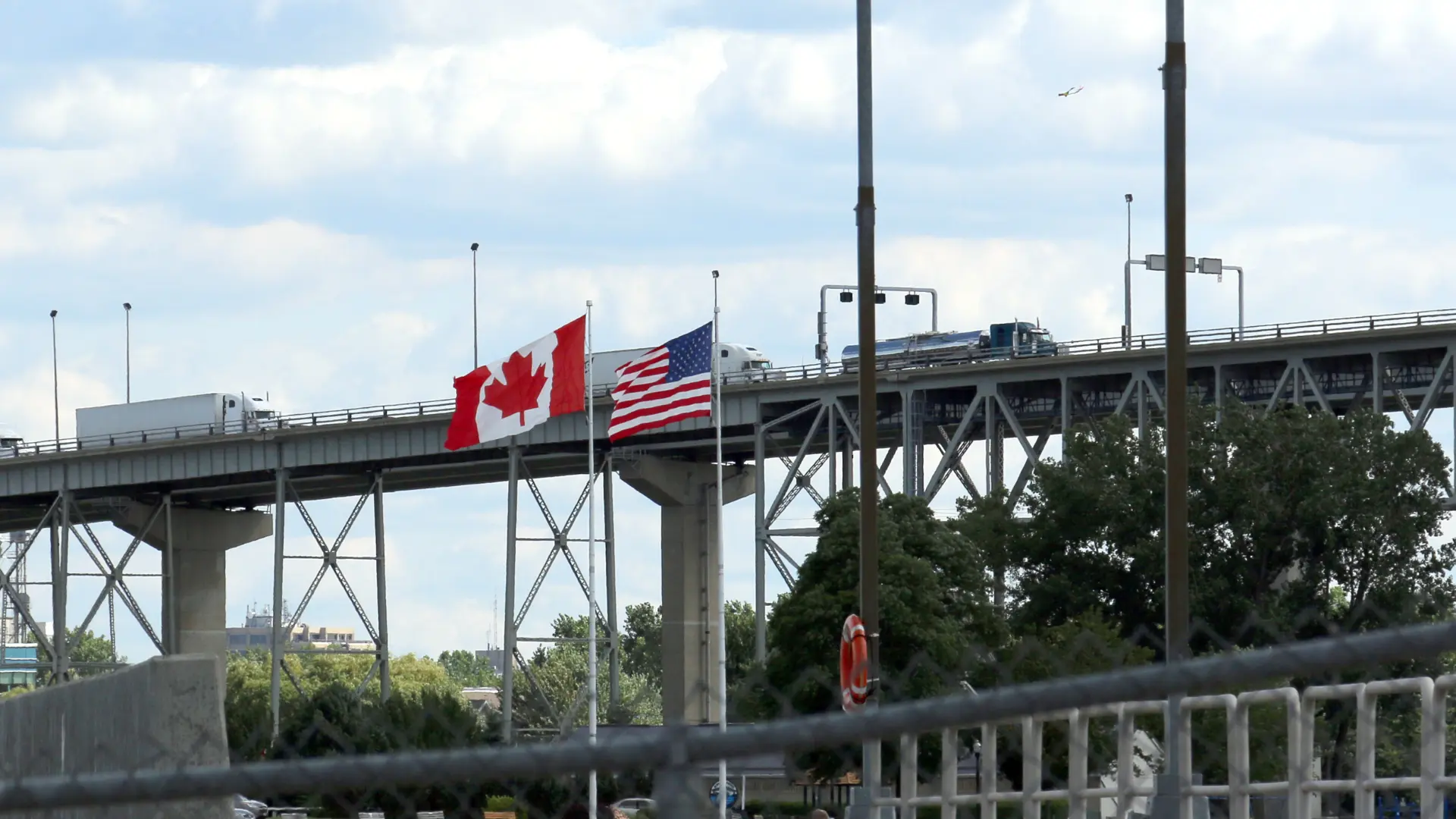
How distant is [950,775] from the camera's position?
14367 millimetres

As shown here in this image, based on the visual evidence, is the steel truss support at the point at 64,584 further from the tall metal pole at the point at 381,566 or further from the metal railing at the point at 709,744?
the metal railing at the point at 709,744

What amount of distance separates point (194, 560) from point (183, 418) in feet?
23.2

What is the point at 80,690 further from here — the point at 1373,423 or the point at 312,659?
the point at 312,659

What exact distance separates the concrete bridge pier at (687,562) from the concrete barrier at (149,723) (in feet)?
210

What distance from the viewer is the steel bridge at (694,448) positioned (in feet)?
220

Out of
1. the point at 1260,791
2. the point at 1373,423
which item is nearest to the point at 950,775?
the point at 1260,791

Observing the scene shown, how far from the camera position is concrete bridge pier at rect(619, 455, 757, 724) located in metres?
77.2

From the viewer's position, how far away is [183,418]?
86.7 m

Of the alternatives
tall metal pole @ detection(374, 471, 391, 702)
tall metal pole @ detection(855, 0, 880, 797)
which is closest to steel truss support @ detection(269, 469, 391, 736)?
tall metal pole @ detection(374, 471, 391, 702)

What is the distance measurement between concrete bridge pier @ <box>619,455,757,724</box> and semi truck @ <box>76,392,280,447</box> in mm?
16925

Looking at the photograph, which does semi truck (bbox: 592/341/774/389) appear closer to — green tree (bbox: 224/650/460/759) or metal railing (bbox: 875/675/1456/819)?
green tree (bbox: 224/650/460/759)

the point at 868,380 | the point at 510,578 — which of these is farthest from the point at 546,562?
the point at 868,380

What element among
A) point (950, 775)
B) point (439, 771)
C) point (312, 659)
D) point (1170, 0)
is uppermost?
point (1170, 0)

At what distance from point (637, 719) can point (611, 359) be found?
36.7 m
